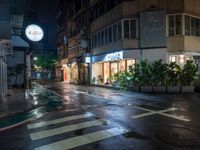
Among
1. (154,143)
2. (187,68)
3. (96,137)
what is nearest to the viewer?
(154,143)

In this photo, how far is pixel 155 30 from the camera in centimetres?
3044

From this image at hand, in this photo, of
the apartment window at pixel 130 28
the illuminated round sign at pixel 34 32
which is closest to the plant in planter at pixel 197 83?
the apartment window at pixel 130 28

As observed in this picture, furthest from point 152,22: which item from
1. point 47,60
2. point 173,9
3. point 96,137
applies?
point 47,60

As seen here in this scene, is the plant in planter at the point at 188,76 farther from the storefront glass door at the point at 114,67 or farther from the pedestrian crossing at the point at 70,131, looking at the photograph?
the pedestrian crossing at the point at 70,131

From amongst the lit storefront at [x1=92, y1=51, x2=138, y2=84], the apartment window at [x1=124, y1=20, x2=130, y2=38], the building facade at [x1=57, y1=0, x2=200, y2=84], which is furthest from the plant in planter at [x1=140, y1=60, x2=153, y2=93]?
the apartment window at [x1=124, y1=20, x2=130, y2=38]

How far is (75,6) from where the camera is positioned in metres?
56.7

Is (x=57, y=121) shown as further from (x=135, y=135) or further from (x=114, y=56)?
(x=114, y=56)

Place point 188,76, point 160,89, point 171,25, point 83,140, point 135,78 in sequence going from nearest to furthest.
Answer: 1. point 83,140
2. point 160,89
3. point 188,76
4. point 135,78
5. point 171,25

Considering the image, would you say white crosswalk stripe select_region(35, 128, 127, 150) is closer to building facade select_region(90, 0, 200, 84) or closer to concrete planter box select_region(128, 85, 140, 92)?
concrete planter box select_region(128, 85, 140, 92)

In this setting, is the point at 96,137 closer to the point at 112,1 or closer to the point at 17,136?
the point at 17,136

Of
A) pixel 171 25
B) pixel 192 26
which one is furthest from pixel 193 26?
pixel 171 25

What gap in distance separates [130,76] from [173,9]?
792cm

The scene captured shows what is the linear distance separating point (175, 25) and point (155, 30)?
6.52 ft

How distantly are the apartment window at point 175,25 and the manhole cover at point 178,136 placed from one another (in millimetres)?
21786
